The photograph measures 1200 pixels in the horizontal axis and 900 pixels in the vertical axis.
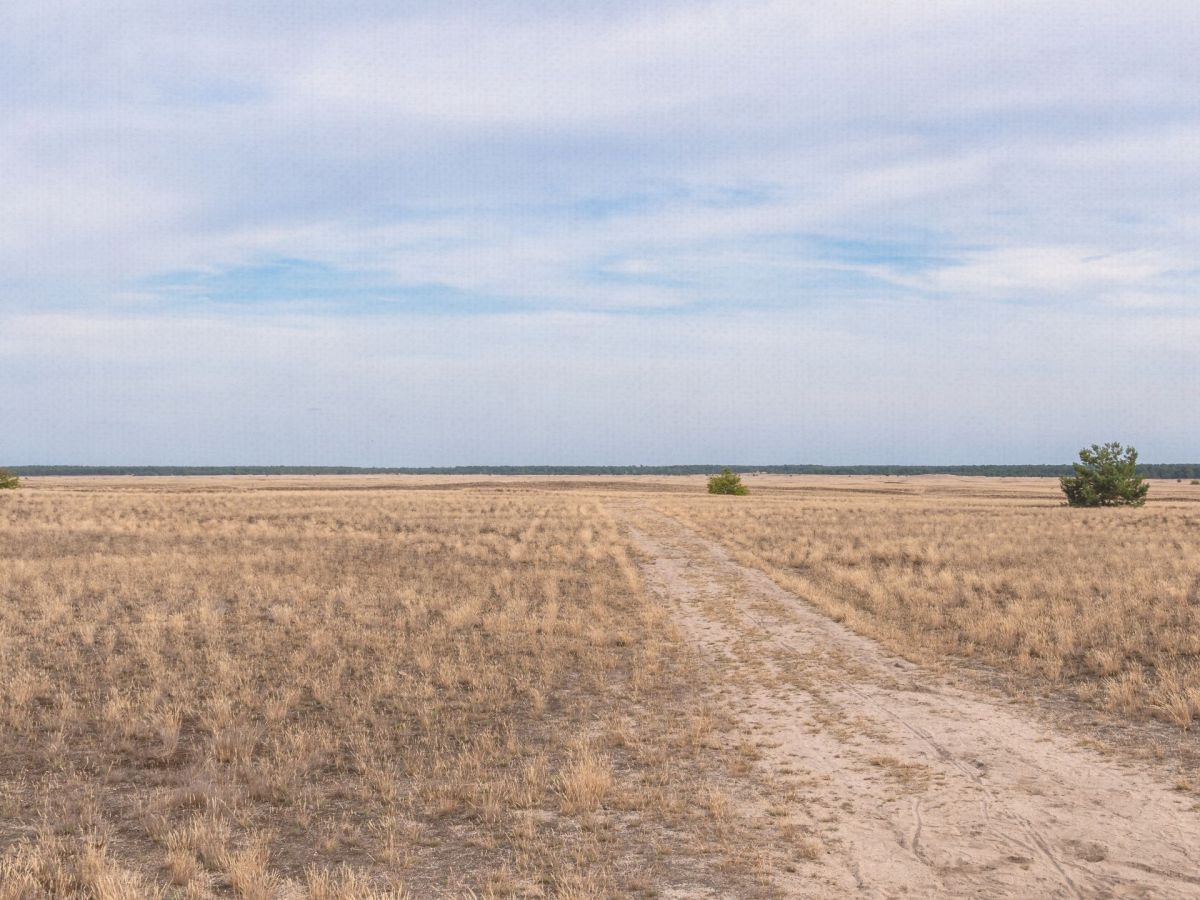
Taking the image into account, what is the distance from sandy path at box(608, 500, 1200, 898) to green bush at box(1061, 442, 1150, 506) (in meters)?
49.4

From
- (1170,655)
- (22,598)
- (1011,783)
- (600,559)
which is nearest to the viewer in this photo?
(1011,783)

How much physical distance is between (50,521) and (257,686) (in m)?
33.3

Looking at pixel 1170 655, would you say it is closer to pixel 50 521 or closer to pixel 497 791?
pixel 497 791

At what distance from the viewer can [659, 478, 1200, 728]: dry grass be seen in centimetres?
1202

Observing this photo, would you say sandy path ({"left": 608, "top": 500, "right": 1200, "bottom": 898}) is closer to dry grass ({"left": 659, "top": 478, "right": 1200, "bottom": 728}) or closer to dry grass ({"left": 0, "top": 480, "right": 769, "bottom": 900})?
dry grass ({"left": 0, "top": 480, "right": 769, "bottom": 900})

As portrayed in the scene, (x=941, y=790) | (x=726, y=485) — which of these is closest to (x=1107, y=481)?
(x=726, y=485)

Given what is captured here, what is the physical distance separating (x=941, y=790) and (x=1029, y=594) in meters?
12.1

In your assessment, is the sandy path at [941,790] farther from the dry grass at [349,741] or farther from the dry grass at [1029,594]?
the dry grass at [1029,594]

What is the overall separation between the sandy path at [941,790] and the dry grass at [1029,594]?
5.44ft

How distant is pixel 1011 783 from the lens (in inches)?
305

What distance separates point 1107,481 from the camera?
54656 mm

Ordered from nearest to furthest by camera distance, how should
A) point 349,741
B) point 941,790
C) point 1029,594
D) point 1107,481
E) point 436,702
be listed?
1. point 941,790
2. point 349,741
3. point 436,702
4. point 1029,594
5. point 1107,481

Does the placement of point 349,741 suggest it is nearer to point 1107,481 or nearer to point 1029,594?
point 1029,594

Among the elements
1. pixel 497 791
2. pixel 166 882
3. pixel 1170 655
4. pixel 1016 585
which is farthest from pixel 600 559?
pixel 166 882
